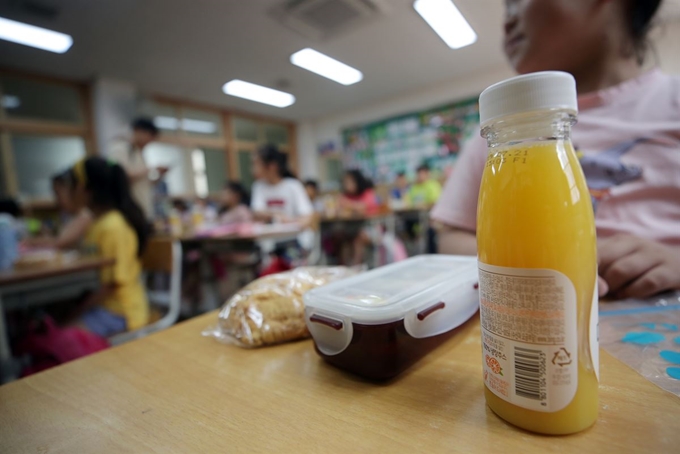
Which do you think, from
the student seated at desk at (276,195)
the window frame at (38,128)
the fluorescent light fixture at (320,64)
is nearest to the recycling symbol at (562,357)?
the fluorescent light fixture at (320,64)

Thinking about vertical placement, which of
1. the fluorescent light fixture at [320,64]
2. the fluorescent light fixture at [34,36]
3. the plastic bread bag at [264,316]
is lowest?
the plastic bread bag at [264,316]

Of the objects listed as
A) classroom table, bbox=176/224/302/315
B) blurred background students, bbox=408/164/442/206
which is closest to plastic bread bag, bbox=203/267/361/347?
classroom table, bbox=176/224/302/315

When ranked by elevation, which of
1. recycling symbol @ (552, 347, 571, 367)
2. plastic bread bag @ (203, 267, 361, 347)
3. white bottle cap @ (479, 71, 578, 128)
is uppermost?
white bottle cap @ (479, 71, 578, 128)

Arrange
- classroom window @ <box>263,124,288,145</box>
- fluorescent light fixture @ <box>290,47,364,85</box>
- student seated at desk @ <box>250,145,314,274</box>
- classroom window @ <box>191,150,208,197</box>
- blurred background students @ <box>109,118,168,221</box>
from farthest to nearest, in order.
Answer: classroom window @ <box>263,124,288,145</box>
classroom window @ <box>191,150,208,197</box>
student seated at desk @ <box>250,145,314,274</box>
blurred background students @ <box>109,118,168,221</box>
fluorescent light fixture @ <box>290,47,364,85</box>

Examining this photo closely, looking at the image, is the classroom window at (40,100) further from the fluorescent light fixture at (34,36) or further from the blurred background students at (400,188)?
the blurred background students at (400,188)

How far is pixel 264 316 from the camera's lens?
366 millimetres

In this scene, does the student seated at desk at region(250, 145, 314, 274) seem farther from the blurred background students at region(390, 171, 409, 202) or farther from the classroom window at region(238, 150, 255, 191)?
the classroom window at region(238, 150, 255, 191)

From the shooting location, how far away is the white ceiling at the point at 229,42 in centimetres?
78

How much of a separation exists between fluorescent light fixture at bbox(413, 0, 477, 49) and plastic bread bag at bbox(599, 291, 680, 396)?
0.58 m

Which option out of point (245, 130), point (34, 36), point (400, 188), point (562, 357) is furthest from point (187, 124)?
point (562, 357)

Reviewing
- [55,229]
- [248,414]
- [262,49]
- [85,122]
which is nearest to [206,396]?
[248,414]

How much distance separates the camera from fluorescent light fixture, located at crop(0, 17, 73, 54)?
156cm

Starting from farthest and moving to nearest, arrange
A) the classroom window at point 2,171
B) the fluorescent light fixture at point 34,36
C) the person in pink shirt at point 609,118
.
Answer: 1. the classroom window at point 2,171
2. the fluorescent light fixture at point 34,36
3. the person in pink shirt at point 609,118

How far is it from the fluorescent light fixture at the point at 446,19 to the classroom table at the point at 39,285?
130cm
